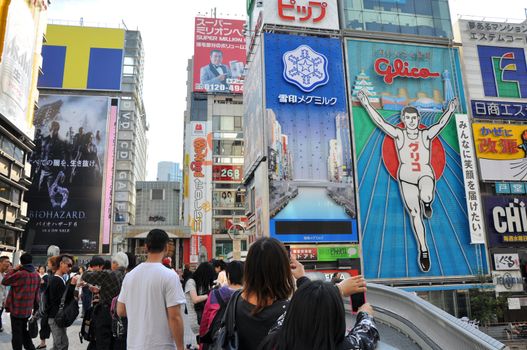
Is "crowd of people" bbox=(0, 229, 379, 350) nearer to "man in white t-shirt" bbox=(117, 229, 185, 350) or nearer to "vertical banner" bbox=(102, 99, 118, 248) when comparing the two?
"man in white t-shirt" bbox=(117, 229, 185, 350)

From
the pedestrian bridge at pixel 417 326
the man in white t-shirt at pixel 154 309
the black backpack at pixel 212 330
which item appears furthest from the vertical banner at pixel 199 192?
the black backpack at pixel 212 330

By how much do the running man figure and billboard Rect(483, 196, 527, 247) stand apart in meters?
3.85

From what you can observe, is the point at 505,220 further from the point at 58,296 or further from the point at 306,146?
the point at 58,296

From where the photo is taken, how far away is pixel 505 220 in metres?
25.7

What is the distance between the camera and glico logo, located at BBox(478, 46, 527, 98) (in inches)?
1099

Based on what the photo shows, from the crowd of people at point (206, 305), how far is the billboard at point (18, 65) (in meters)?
22.8

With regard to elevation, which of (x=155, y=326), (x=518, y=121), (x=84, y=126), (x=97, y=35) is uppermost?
(x=97, y=35)

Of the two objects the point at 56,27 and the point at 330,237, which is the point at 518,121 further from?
the point at 56,27

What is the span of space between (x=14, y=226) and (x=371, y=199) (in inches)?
962

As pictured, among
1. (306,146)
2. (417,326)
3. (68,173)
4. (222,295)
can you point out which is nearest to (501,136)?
(306,146)

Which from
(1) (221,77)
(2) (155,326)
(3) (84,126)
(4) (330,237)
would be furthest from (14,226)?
(2) (155,326)

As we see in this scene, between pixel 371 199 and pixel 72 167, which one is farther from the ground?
pixel 72 167

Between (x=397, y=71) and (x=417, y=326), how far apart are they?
81.3 ft

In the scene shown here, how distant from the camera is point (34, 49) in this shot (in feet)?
97.1
